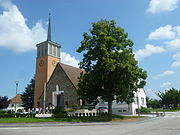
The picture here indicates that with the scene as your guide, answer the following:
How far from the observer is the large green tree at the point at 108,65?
24266 mm

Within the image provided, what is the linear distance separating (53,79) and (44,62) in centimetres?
888

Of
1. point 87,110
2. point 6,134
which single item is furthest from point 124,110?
point 6,134

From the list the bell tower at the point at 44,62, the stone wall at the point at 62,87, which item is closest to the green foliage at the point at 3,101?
the bell tower at the point at 44,62

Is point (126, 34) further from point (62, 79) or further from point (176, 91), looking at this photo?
point (176, 91)

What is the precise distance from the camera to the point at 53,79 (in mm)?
47594

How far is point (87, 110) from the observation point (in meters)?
34.1

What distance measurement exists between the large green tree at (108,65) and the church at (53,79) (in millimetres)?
10366

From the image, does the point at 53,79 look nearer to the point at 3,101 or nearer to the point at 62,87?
the point at 62,87

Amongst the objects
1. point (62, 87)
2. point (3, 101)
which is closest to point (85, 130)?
point (62, 87)

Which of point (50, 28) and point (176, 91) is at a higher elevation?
point (50, 28)

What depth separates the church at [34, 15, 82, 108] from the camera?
44116 mm

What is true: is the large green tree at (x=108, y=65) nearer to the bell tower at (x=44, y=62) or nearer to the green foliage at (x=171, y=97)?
the bell tower at (x=44, y=62)

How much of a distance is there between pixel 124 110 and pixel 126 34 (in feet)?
63.9

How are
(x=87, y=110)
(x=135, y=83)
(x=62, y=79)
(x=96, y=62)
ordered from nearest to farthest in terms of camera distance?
(x=96, y=62) → (x=135, y=83) → (x=87, y=110) → (x=62, y=79)
